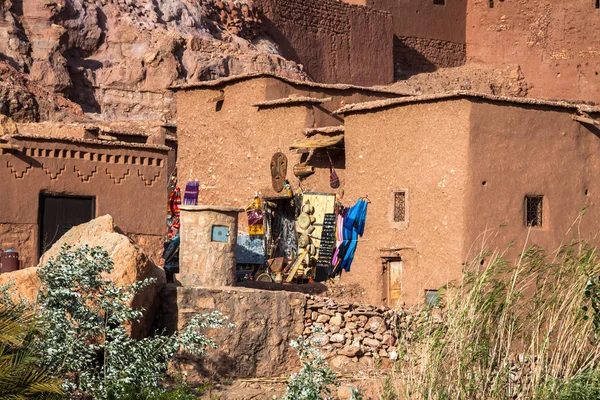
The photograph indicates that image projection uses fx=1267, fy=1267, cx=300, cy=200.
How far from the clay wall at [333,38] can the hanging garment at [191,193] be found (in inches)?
425

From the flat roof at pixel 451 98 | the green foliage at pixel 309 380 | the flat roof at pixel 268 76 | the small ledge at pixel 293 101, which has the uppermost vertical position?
the flat roof at pixel 268 76

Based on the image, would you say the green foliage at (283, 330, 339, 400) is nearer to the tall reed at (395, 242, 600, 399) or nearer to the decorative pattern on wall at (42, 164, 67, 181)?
the tall reed at (395, 242, 600, 399)

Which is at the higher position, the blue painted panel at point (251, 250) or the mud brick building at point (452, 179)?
the mud brick building at point (452, 179)

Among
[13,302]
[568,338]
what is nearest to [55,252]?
[13,302]

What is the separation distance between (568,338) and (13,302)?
5638 millimetres

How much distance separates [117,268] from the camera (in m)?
13.8

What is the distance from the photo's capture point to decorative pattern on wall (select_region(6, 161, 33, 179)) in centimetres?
1766

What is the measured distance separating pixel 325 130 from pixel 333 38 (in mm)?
14486

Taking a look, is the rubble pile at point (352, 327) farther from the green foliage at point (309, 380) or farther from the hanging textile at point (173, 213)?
the hanging textile at point (173, 213)

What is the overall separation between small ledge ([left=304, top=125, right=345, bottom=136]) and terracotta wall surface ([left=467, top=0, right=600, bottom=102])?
16.0 m

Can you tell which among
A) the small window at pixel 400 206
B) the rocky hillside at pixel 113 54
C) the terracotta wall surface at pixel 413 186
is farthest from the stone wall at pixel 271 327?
the rocky hillside at pixel 113 54

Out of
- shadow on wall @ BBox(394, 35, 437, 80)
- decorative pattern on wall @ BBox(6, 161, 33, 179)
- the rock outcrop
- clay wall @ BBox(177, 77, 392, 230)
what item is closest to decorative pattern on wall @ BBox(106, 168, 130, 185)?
decorative pattern on wall @ BBox(6, 161, 33, 179)

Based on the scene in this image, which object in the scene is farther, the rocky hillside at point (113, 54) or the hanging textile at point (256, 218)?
the rocky hillside at point (113, 54)

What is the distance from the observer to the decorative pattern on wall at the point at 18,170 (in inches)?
695
